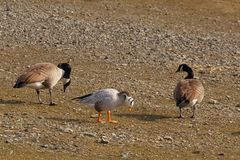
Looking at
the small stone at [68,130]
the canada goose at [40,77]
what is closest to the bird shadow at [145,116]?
the canada goose at [40,77]

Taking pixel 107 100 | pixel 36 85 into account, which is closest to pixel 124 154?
pixel 107 100

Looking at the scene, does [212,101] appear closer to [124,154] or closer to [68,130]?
[68,130]

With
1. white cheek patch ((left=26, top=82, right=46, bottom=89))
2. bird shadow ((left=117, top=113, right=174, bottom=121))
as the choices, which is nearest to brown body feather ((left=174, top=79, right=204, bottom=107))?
bird shadow ((left=117, top=113, right=174, bottom=121))

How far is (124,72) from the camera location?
29.7 metres

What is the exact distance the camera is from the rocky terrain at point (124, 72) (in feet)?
62.1

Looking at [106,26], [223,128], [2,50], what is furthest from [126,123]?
[106,26]

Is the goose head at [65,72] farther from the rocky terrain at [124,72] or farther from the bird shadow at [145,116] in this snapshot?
the bird shadow at [145,116]

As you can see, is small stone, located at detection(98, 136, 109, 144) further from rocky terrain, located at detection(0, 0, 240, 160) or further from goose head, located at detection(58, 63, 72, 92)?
goose head, located at detection(58, 63, 72, 92)

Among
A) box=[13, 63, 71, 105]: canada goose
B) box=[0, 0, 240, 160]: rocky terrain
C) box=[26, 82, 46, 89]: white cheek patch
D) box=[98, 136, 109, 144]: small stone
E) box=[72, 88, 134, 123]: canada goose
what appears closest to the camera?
box=[98, 136, 109, 144]: small stone

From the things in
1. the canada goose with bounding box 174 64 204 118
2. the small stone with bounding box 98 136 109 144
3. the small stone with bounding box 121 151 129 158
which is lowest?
the small stone with bounding box 121 151 129 158

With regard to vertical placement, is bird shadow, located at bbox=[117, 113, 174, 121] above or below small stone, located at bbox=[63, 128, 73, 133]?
below

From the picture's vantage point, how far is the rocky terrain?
18938 mm

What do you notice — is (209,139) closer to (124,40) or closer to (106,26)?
(124,40)

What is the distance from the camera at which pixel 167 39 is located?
1479 inches
